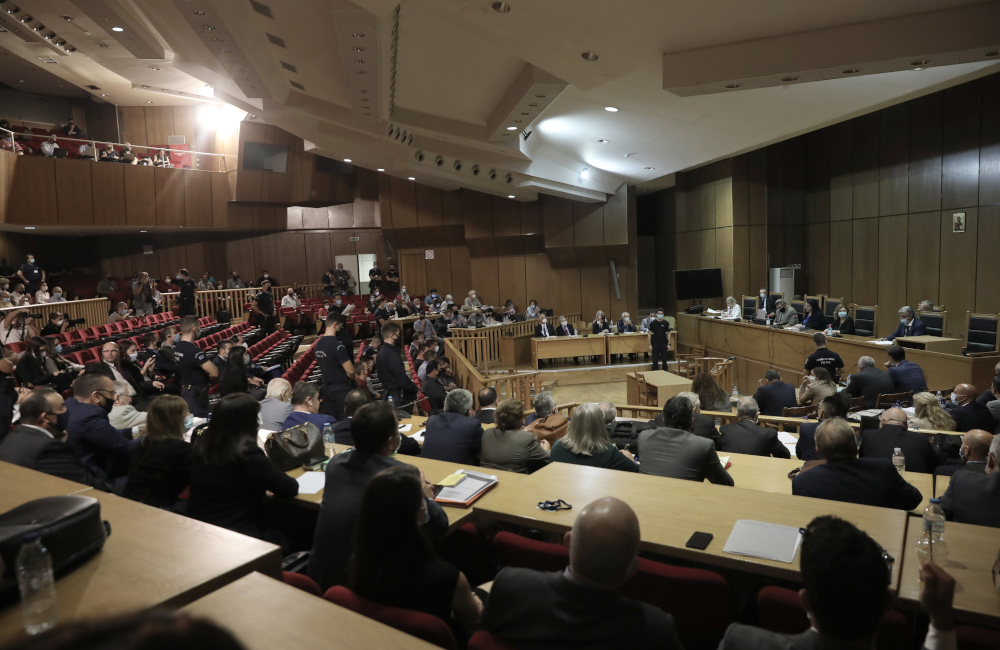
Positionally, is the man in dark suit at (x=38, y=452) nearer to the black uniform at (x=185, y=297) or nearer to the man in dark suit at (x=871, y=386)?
the man in dark suit at (x=871, y=386)

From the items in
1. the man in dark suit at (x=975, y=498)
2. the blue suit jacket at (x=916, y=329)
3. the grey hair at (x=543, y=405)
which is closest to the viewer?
the man in dark suit at (x=975, y=498)

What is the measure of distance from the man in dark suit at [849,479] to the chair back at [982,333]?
659 cm

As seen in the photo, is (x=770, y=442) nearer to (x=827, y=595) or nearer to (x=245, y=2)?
(x=827, y=595)

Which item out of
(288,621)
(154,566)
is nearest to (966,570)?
(288,621)

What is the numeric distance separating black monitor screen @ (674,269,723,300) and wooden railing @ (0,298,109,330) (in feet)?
40.5

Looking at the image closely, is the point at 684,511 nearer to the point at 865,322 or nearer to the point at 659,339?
the point at 865,322

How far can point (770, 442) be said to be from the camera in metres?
4.46

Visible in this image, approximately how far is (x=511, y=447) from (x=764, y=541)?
1.78 m

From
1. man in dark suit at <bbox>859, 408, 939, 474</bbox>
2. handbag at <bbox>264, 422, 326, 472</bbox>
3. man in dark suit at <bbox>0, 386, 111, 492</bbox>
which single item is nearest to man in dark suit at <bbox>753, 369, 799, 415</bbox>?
man in dark suit at <bbox>859, 408, 939, 474</bbox>

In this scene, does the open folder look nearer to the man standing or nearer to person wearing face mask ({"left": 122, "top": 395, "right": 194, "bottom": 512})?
person wearing face mask ({"left": 122, "top": 395, "right": 194, "bottom": 512})

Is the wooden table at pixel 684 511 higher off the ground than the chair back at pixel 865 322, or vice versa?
the chair back at pixel 865 322

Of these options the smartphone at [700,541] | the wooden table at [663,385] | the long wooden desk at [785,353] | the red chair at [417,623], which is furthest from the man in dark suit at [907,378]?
the red chair at [417,623]

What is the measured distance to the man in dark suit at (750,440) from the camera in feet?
14.6

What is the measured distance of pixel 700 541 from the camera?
2.19m
